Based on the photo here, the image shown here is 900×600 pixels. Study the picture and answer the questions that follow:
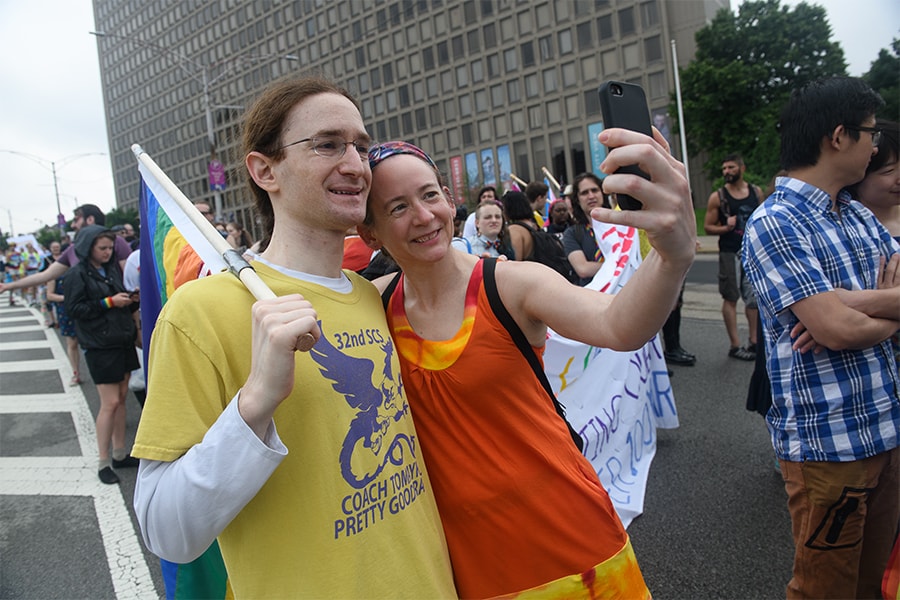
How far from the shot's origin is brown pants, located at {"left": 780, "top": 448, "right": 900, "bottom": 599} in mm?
2037

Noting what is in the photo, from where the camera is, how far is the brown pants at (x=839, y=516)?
6.68ft

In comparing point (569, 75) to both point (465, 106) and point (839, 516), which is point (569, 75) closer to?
point (465, 106)

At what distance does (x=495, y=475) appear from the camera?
5.37ft

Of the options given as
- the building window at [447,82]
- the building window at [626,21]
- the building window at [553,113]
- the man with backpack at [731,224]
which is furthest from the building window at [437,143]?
the man with backpack at [731,224]

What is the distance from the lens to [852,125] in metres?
2.07

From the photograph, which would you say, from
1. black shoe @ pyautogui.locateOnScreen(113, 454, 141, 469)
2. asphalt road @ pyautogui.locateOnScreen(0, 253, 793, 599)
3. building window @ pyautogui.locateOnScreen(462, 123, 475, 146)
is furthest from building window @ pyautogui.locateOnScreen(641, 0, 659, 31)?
black shoe @ pyautogui.locateOnScreen(113, 454, 141, 469)

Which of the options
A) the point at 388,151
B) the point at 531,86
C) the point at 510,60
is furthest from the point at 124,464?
the point at 510,60

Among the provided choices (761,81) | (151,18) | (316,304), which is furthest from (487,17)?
(316,304)

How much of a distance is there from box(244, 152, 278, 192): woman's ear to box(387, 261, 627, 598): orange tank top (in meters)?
0.62

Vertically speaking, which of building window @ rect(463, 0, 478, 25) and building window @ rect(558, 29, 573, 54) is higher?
building window @ rect(463, 0, 478, 25)

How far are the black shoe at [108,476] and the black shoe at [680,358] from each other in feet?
18.2

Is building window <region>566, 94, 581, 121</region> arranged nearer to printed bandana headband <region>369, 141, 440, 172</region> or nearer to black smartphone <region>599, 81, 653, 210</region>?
printed bandana headband <region>369, 141, 440, 172</region>

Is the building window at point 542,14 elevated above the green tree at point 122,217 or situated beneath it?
elevated above

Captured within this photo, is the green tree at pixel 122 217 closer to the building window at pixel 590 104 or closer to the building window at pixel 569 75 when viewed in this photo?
the building window at pixel 569 75
